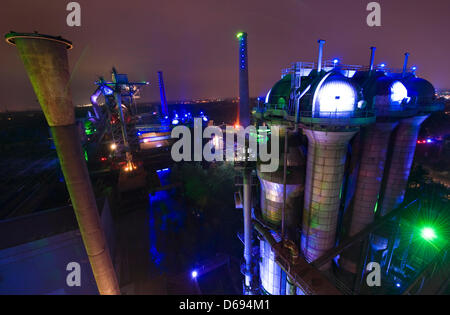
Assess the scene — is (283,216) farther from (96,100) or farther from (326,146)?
(96,100)

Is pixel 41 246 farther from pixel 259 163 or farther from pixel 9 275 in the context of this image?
pixel 259 163

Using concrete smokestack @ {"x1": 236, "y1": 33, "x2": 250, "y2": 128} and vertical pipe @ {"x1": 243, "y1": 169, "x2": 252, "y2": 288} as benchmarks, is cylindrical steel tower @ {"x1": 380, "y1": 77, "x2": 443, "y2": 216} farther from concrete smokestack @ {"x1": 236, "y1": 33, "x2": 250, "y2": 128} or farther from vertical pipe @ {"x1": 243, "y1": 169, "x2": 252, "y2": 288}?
concrete smokestack @ {"x1": 236, "y1": 33, "x2": 250, "y2": 128}

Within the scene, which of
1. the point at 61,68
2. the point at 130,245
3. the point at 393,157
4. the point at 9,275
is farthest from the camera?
the point at 130,245

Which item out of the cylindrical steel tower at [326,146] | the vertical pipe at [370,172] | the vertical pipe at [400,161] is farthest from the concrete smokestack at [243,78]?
the vertical pipe at [400,161]

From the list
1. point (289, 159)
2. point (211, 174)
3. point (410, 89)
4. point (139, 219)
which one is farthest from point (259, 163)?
point (211, 174)

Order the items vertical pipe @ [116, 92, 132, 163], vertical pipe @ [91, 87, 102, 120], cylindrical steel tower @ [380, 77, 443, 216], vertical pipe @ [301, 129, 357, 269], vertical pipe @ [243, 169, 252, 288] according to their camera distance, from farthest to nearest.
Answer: vertical pipe @ [91, 87, 102, 120], vertical pipe @ [116, 92, 132, 163], cylindrical steel tower @ [380, 77, 443, 216], vertical pipe @ [243, 169, 252, 288], vertical pipe @ [301, 129, 357, 269]

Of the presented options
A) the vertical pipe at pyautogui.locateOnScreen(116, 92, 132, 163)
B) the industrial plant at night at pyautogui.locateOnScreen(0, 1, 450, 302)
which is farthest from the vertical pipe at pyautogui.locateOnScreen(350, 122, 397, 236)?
the vertical pipe at pyautogui.locateOnScreen(116, 92, 132, 163)
